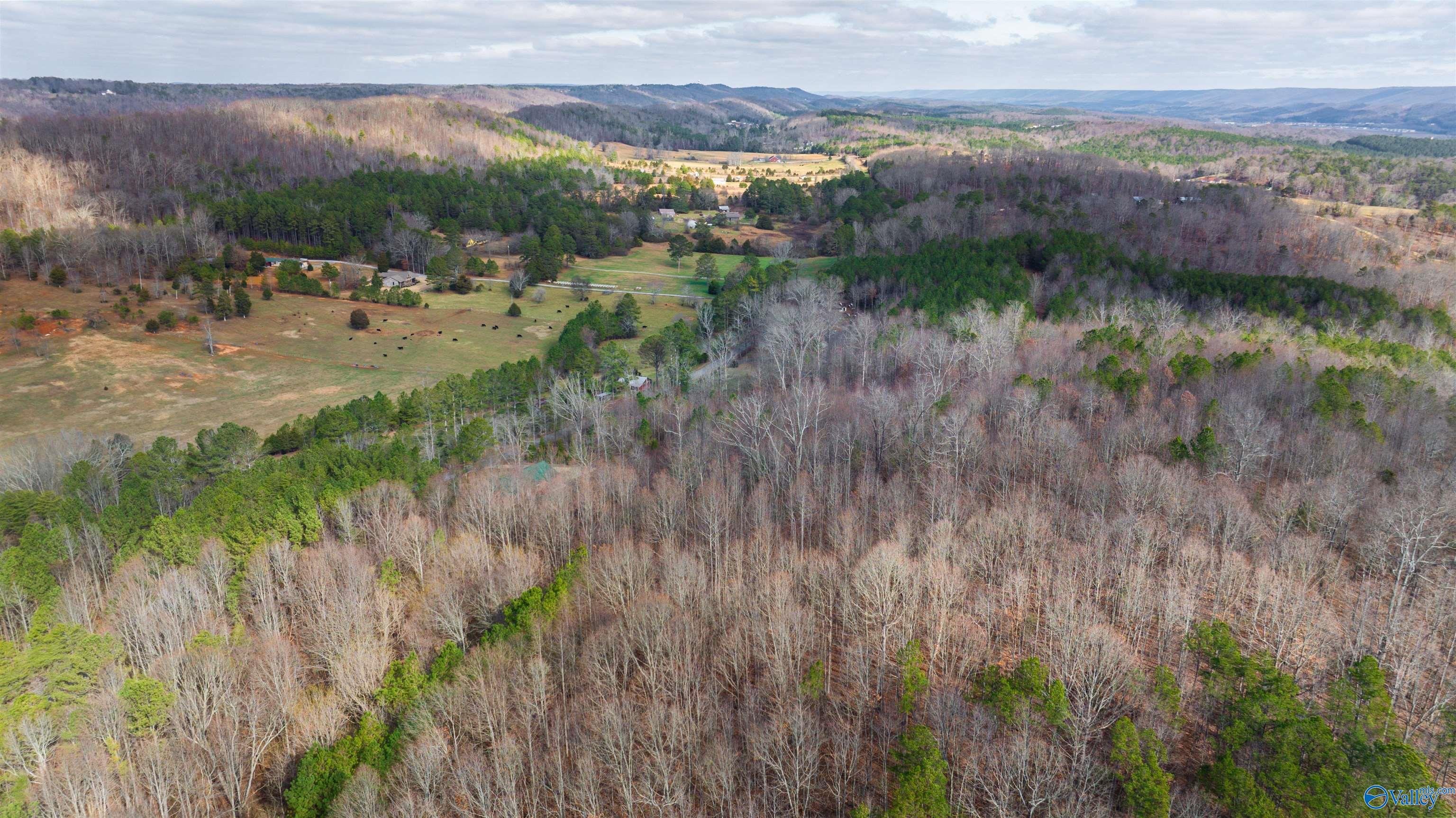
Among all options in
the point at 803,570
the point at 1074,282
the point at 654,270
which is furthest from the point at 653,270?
the point at 803,570

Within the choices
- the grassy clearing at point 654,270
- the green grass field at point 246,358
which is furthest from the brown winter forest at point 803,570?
the grassy clearing at point 654,270

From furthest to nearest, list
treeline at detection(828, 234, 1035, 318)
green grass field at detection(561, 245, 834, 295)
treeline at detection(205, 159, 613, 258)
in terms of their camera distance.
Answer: treeline at detection(205, 159, 613, 258) → green grass field at detection(561, 245, 834, 295) → treeline at detection(828, 234, 1035, 318)

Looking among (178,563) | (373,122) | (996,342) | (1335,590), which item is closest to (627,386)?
(996,342)

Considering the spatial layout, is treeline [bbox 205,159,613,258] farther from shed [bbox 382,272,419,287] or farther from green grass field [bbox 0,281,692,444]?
green grass field [bbox 0,281,692,444]

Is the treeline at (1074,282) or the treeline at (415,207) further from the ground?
the treeline at (415,207)

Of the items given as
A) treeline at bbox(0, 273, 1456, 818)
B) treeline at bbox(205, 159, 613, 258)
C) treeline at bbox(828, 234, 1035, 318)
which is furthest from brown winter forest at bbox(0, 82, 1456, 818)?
treeline at bbox(205, 159, 613, 258)

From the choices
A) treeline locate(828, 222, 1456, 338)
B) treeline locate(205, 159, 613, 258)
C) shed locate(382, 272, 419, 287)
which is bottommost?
shed locate(382, 272, 419, 287)

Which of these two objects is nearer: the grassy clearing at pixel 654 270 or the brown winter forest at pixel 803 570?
the brown winter forest at pixel 803 570

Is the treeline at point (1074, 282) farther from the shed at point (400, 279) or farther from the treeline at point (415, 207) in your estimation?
the treeline at point (415, 207)
